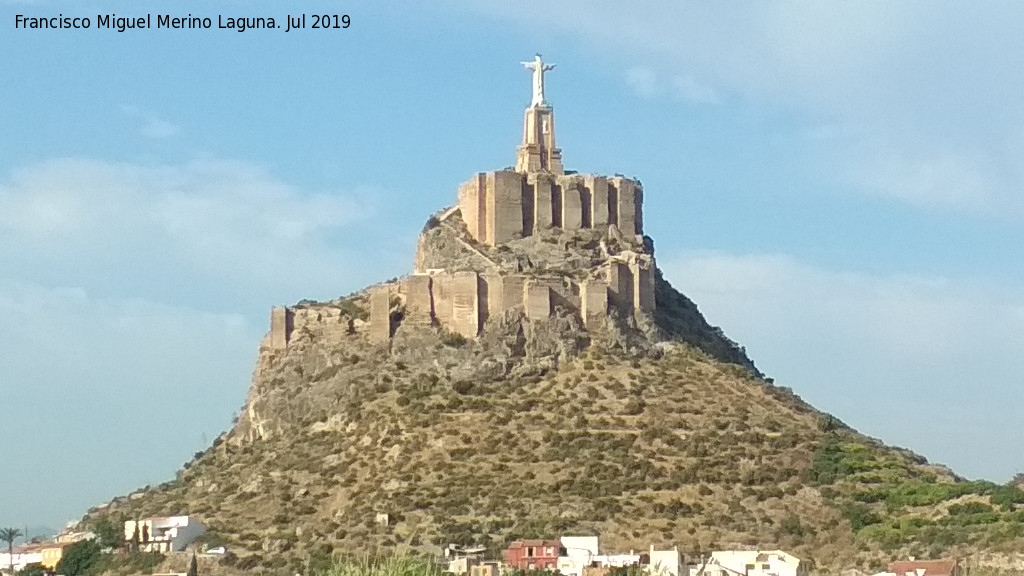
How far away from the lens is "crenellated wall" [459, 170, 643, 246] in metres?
69.0

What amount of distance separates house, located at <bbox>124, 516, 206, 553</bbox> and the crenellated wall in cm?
1474

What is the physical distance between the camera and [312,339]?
6831 centimetres

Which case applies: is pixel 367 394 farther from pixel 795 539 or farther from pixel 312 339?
pixel 795 539

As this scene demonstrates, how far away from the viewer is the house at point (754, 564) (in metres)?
51.5

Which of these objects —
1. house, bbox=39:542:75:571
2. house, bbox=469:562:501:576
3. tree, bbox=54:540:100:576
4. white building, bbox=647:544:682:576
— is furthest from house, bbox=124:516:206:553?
white building, bbox=647:544:682:576

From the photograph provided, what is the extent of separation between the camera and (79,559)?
61375 mm

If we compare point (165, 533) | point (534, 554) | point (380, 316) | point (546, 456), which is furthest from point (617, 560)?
point (380, 316)

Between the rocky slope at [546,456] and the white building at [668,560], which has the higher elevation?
the rocky slope at [546,456]

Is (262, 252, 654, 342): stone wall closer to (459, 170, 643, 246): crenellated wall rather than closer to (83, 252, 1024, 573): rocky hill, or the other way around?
(83, 252, 1024, 573): rocky hill

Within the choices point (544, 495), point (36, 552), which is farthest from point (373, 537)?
point (36, 552)

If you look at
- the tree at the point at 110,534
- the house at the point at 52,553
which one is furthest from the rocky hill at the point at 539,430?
the house at the point at 52,553

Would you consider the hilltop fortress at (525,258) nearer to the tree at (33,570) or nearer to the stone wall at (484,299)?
the stone wall at (484,299)

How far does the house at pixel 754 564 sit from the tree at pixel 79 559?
62.0 ft

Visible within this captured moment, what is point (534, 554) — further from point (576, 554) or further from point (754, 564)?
point (754, 564)
